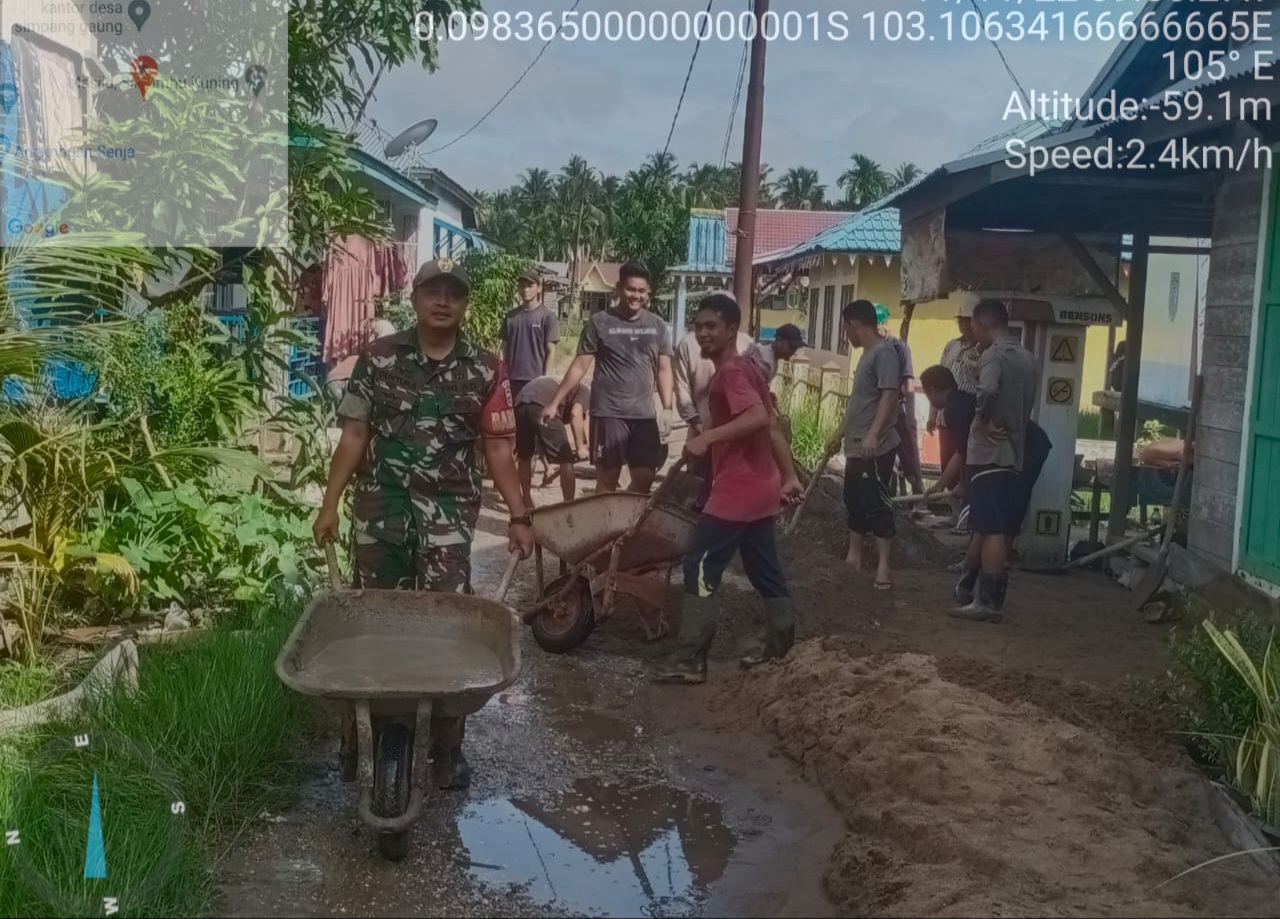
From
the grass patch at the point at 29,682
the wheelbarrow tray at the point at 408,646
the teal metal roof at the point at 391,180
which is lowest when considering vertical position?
the grass patch at the point at 29,682

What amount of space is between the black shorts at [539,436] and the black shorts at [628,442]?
3.15 feet

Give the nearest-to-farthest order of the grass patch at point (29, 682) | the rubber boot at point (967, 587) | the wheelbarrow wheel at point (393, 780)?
the wheelbarrow wheel at point (393, 780) < the grass patch at point (29, 682) < the rubber boot at point (967, 587)

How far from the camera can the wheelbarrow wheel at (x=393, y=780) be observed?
3.91 metres

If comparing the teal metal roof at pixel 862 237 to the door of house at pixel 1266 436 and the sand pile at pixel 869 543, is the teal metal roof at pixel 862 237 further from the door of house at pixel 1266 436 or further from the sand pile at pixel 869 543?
the door of house at pixel 1266 436

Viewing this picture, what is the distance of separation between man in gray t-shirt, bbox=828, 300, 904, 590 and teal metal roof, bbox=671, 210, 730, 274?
65.2ft

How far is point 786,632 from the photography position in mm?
6258

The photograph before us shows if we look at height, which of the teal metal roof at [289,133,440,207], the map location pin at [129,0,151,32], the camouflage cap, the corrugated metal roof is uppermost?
the corrugated metal roof

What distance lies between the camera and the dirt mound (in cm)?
358

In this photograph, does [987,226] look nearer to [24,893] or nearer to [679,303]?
[24,893]

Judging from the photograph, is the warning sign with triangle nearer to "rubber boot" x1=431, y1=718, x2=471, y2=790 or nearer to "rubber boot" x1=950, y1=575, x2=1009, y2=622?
"rubber boot" x1=950, y1=575, x2=1009, y2=622

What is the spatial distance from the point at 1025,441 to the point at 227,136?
493 cm

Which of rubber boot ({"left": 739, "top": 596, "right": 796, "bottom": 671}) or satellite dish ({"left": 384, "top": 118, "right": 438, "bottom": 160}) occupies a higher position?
satellite dish ({"left": 384, "top": 118, "right": 438, "bottom": 160})

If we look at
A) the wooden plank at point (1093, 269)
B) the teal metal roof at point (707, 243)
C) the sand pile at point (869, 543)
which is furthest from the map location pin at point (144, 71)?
the teal metal roof at point (707, 243)

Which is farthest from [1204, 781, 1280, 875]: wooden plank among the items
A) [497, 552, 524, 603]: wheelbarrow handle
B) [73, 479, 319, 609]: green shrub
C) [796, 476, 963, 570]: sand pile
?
[796, 476, 963, 570]: sand pile
